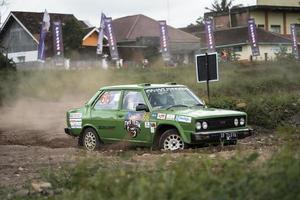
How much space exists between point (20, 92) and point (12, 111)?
423 centimetres

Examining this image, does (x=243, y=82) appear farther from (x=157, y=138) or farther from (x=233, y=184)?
(x=233, y=184)

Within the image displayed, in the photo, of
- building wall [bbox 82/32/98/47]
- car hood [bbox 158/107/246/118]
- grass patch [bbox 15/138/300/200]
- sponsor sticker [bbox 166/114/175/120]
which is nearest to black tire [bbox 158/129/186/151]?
sponsor sticker [bbox 166/114/175/120]

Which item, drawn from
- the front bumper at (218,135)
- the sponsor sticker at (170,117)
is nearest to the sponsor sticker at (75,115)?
the sponsor sticker at (170,117)

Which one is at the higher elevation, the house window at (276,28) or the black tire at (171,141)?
the house window at (276,28)

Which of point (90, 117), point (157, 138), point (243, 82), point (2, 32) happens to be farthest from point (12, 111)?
point (2, 32)

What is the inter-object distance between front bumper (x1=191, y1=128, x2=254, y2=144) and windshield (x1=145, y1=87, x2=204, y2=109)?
114 cm

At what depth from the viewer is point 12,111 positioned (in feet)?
88.6

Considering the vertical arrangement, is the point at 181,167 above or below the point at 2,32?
below

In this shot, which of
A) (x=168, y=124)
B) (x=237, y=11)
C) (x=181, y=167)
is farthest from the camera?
(x=237, y=11)

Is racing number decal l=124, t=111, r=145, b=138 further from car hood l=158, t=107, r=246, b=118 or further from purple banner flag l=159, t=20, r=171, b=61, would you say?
purple banner flag l=159, t=20, r=171, b=61

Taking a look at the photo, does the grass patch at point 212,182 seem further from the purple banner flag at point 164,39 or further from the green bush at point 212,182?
the purple banner flag at point 164,39

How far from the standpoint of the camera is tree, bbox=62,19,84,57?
49750 mm

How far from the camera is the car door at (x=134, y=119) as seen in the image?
1312 cm

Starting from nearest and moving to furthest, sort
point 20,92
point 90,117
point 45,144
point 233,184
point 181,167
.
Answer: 1. point 233,184
2. point 181,167
3. point 90,117
4. point 45,144
5. point 20,92
